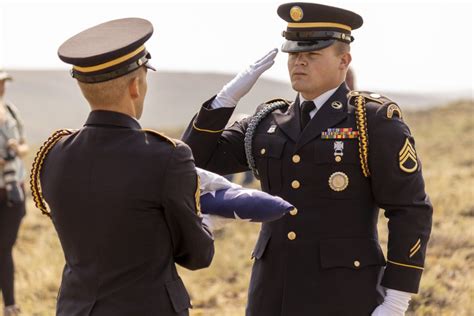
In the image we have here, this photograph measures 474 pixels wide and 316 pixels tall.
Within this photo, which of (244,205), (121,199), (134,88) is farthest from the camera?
(244,205)

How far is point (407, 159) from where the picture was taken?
3.06 m

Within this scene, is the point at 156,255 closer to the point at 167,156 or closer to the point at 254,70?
the point at 167,156

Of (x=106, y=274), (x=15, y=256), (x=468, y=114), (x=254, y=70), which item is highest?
(x=254, y=70)

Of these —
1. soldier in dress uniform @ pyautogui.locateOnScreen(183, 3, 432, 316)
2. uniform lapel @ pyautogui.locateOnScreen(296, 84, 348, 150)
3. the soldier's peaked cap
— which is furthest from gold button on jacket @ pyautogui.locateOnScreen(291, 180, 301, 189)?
A: the soldier's peaked cap

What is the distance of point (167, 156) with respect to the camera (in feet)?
8.34

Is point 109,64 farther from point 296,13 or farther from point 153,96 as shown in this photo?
point 153,96

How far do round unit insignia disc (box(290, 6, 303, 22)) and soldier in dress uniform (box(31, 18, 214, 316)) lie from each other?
85cm

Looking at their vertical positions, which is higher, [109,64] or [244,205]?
[109,64]

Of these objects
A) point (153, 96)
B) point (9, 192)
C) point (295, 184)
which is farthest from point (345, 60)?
point (153, 96)

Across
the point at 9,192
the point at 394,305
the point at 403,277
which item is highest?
the point at 403,277

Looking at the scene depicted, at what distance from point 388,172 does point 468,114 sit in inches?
942

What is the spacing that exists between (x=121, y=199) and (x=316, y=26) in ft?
3.95

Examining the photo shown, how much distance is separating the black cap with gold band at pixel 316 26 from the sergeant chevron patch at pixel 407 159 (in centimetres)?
52

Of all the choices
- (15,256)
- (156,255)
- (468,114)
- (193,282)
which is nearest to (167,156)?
(156,255)
